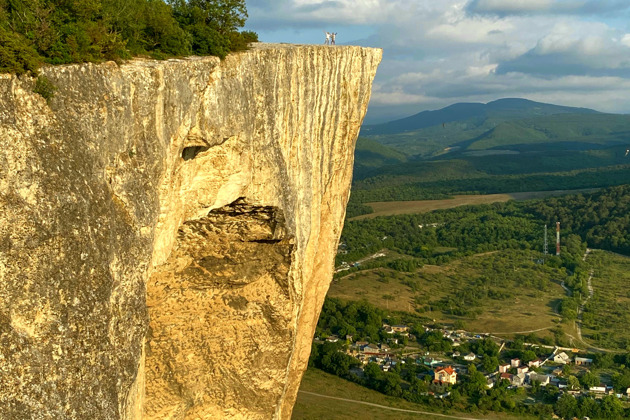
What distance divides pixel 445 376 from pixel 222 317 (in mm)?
33540

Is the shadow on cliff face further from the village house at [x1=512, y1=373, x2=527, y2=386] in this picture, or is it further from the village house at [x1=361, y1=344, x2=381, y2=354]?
the village house at [x1=361, y1=344, x2=381, y2=354]

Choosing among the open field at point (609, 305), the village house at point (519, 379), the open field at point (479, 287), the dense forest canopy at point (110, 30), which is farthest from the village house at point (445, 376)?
the dense forest canopy at point (110, 30)

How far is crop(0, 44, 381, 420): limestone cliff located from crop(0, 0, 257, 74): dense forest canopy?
28cm

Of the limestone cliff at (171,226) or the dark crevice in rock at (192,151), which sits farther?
the dark crevice in rock at (192,151)

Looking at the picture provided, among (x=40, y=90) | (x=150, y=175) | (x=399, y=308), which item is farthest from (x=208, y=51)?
(x=399, y=308)

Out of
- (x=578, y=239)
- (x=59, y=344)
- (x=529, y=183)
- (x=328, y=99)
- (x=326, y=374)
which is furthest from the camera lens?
(x=529, y=183)

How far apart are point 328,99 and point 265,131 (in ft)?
14.4

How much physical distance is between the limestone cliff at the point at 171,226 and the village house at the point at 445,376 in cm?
2663

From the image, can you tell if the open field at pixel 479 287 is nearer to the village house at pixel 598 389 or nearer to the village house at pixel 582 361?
the village house at pixel 582 361

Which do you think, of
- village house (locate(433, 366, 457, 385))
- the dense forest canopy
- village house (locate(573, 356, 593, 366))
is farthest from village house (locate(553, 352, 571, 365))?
the dense forest canopy

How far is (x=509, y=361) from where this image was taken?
1992 inches

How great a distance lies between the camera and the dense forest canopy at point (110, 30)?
25.9ft

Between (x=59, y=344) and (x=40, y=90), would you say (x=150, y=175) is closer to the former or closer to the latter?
(x=40, y=90)

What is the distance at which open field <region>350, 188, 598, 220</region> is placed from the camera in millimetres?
119725
